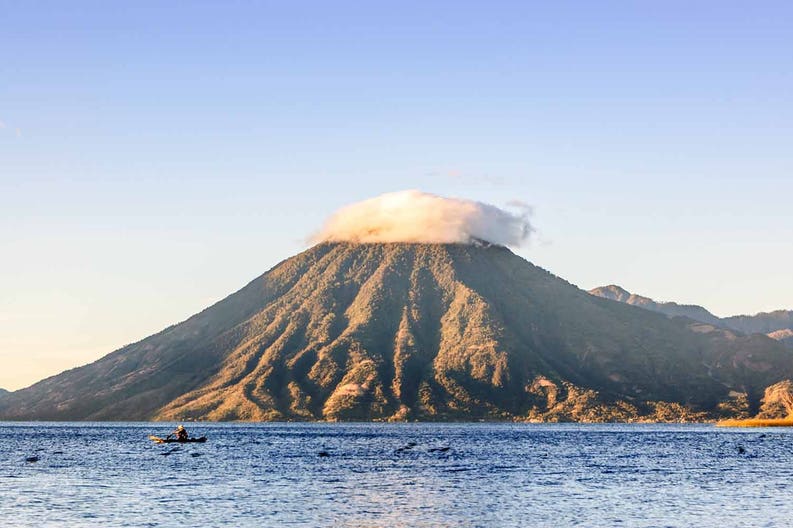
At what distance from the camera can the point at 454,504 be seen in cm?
11294

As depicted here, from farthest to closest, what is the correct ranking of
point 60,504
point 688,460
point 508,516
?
point 688,460
point 60,504
point 508,516

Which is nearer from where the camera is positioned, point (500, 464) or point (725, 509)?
point (725, 509)

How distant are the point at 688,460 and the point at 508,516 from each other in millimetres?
96696

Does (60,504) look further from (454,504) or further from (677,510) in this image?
(677,510)

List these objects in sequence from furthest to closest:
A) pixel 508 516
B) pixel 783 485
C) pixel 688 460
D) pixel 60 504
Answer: pixel 688 460
pixel 783 485
pixel 60 504
pixel 508 516

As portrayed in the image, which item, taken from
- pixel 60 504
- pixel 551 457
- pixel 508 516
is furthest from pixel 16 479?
pixel 551 457

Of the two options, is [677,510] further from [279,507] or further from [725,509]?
[279,507]

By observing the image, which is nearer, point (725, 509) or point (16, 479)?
point (725, 509)

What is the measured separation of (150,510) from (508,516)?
3314 centimetres

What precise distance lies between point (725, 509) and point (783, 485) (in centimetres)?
3151

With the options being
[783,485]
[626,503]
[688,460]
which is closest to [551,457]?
[688,460]

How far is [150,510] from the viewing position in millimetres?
105562

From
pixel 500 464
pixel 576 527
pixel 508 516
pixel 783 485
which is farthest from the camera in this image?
pixel 500 464

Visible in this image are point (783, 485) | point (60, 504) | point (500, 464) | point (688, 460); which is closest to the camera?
point (60, 504)
